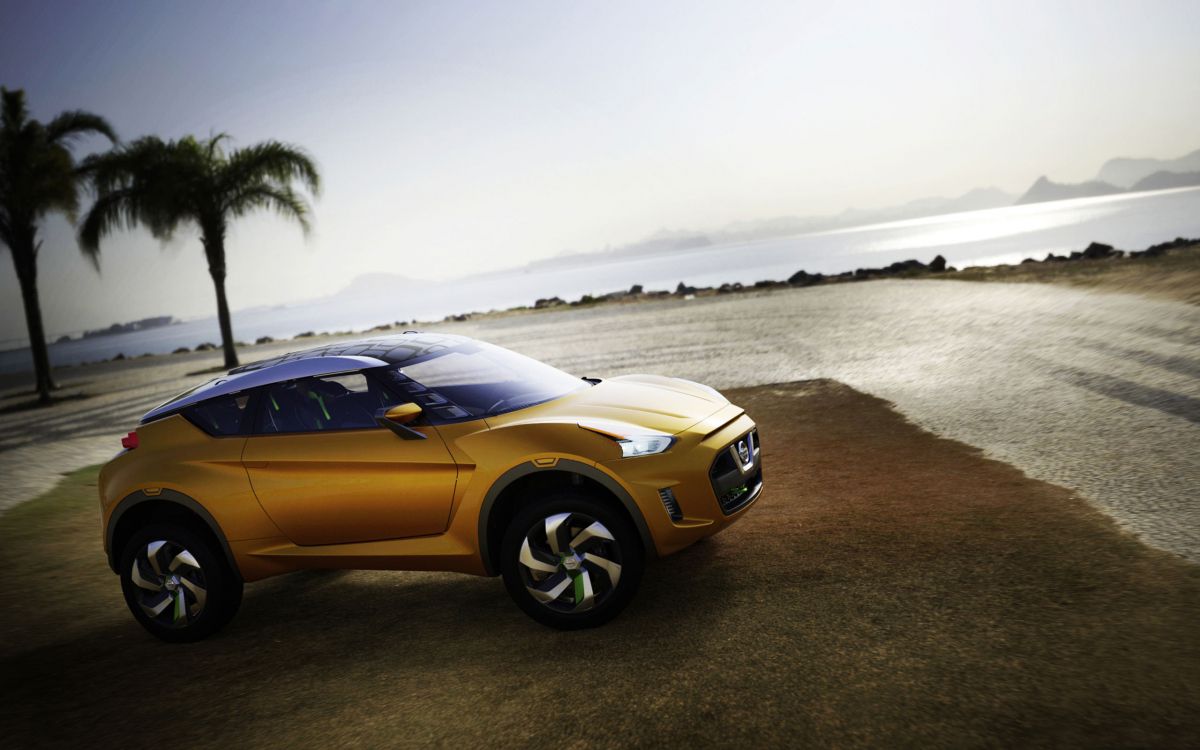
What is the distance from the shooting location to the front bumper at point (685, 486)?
13.6ft

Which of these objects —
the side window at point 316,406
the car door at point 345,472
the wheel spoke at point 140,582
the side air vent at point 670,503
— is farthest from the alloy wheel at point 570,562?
the wheel spoke at point 140,582

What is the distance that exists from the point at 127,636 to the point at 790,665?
411cm

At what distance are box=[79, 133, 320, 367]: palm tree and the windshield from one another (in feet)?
68.0

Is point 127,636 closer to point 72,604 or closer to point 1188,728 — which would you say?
point 72,604

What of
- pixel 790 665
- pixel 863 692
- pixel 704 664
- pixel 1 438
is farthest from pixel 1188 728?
pixel 1 438

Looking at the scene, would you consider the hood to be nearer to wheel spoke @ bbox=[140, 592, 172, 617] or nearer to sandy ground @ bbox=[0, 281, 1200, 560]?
wheel spoke @ bbox=[140, 592, 172, 617]

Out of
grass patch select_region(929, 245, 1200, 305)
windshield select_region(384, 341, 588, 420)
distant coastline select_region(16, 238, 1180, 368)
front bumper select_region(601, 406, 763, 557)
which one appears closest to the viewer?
front bumper select_region(601, 406, 763, 557)

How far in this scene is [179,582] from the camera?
478cm

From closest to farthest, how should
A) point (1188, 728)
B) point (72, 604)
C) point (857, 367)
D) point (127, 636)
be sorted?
point (1188, 728), point (127, 636), point (72, 604), point (857, 367)

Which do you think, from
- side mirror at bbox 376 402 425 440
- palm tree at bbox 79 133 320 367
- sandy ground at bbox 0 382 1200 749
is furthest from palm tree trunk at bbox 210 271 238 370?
side mirror at bbox 376 402 425 440

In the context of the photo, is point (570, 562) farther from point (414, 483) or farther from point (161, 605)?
point (161, 605)

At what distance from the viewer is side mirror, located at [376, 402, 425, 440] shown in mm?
4266

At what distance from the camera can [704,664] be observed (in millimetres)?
3805

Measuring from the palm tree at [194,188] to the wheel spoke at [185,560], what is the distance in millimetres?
20692
